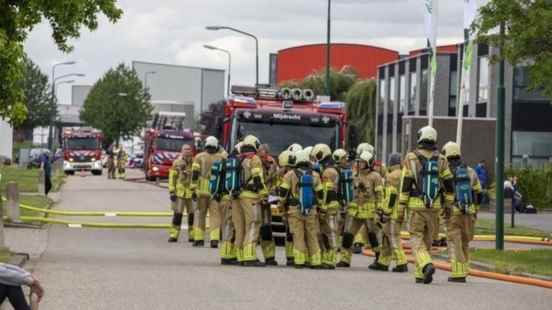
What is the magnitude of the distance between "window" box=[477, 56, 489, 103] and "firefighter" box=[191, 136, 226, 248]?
35.7 metres

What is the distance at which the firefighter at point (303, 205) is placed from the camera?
2117 centimetres

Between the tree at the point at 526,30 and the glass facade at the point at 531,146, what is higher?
the tree at the point at 526,30

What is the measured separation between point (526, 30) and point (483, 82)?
3918 cm

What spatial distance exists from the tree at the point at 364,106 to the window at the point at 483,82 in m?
19.7

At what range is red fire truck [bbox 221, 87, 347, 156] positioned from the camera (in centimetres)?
2917

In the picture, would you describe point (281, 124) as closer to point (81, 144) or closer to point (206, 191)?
point (206, 191)

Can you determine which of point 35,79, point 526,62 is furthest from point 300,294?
point 35,79

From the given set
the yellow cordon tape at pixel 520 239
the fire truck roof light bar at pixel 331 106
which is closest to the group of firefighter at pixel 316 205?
the fire truck roof light bar at pixel 331 106

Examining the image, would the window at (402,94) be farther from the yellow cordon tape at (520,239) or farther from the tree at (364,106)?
the yellow cordon tape at (520,239)

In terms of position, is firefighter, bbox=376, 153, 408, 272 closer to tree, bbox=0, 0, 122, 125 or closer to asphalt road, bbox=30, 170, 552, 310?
asphalt road, bbox=30, 170, 552, 310

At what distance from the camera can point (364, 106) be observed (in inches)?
3327

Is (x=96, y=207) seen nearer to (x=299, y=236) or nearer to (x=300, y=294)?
(x=299, y=236)

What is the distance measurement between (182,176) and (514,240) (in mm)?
7757

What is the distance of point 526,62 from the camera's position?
25.4 m
